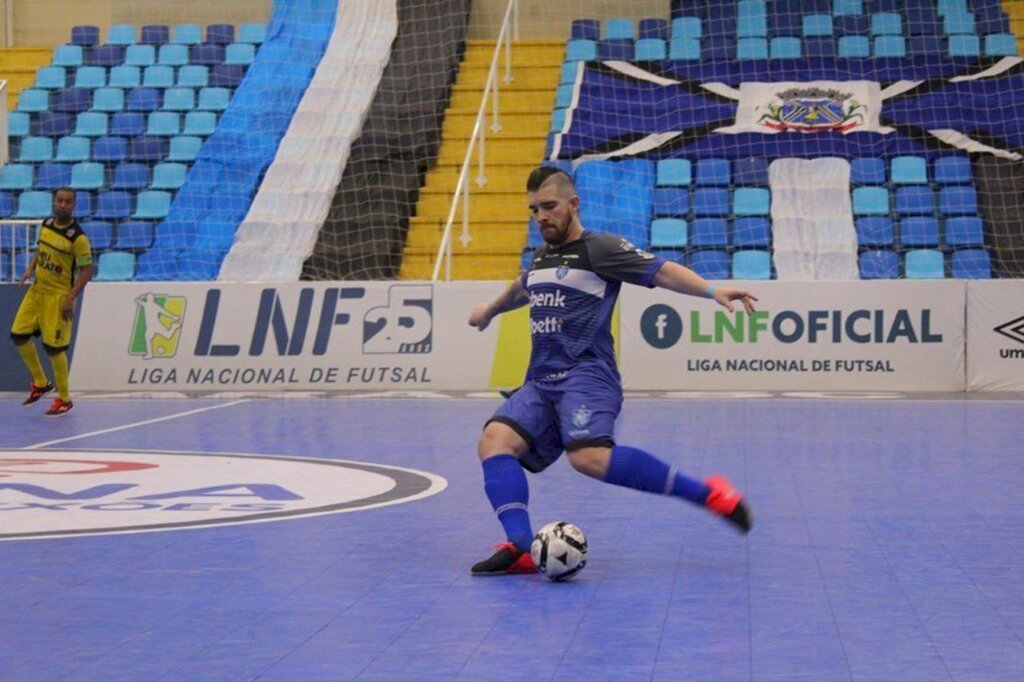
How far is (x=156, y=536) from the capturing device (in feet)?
26.3

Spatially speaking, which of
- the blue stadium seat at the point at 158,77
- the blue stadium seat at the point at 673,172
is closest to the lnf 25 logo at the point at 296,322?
the blue stadium seat at the point at 673,172

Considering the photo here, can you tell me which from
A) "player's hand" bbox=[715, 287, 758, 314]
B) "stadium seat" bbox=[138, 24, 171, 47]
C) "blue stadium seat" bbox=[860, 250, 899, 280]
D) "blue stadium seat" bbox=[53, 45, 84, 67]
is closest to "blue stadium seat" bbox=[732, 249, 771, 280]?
"blue stadium seat" bbox=[860, 250, 899, 280]

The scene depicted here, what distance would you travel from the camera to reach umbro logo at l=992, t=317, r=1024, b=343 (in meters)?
18.6

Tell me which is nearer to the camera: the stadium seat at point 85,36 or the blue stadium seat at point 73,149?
the blue stadium seat at point 73,149

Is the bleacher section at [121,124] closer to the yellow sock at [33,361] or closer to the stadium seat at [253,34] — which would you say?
the stadium seat at [253,34]

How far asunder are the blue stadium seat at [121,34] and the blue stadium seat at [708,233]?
38.4 feet

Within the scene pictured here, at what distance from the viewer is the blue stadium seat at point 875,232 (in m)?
22.2

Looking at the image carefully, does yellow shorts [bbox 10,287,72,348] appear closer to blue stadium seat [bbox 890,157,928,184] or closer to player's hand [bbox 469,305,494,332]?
player's hand [bbox 469,305,494,332]

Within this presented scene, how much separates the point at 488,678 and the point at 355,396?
13.8m

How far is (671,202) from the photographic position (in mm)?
23266

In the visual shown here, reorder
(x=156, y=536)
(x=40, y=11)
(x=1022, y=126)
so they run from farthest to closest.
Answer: (x=40, y=11) < (x=1022, y=126) < (x=156, y=536)

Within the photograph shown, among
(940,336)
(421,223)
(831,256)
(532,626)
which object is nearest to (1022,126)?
(831,256)

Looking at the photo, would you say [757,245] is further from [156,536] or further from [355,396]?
[156,536]

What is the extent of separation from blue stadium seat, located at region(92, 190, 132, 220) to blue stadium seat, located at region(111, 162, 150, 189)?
410 millimetres
